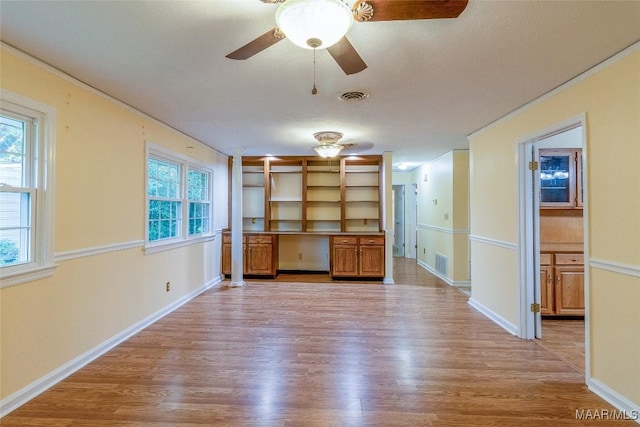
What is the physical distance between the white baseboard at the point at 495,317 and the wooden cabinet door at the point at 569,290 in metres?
0.71

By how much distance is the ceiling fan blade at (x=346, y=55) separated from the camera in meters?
1.58

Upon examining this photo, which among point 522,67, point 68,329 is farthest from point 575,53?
point 68,329

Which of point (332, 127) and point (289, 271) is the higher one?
point (332, 127)

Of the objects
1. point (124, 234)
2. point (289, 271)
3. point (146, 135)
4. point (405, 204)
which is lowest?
point (289, 271)

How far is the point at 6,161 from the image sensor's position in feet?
6.72

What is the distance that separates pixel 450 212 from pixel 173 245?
4.52m

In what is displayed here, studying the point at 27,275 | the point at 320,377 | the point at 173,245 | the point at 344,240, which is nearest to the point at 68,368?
the point at 27,275

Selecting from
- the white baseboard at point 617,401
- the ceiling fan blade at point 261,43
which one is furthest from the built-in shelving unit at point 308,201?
the ceiling fan blade at point 261,43

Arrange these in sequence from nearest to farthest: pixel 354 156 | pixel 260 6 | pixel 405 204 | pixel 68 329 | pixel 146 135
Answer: pixel 260 6 < pixel 68 329 < pixel 146 135 < pixel 354 156 < pixel 405 204

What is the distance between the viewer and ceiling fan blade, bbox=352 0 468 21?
4.14 ft

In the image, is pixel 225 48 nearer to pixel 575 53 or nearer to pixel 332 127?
pixel 332 127

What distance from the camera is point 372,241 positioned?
5.61m

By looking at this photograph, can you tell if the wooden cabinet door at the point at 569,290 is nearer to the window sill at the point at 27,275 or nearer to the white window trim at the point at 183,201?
the white window trim at the point at 183,201

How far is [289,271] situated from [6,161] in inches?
195
